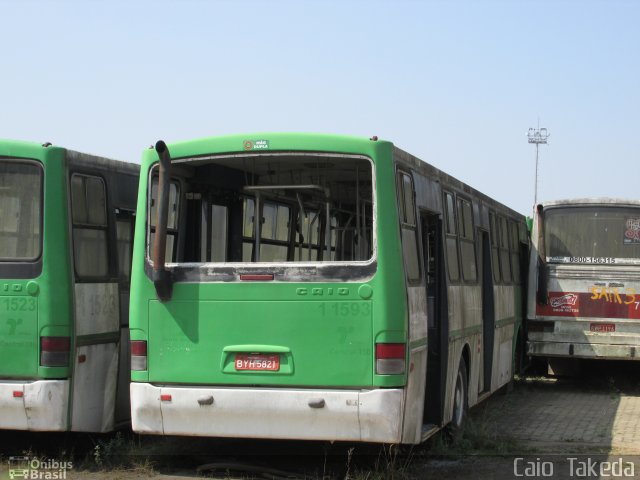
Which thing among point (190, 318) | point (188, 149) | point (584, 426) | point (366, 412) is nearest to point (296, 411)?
point (366, 412)

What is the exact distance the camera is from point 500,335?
1505 centimetres

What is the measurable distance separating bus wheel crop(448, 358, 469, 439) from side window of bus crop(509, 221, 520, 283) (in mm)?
5307

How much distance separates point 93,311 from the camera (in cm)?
992

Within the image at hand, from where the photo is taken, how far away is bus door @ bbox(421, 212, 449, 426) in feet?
34.0

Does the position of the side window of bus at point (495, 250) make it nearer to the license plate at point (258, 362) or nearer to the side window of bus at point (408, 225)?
the side window of bus at point (408, 225)

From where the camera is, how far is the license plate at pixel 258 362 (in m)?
8.64

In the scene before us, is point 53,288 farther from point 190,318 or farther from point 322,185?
point 322,185

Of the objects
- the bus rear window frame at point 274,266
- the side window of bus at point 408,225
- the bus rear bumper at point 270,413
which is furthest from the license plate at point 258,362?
the side window of bus at point 408,225

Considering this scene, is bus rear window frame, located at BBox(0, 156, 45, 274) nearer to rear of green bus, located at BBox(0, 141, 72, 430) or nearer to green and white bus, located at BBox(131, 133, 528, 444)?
rear of green bus, located at BBox(0, 141, 72, 430)

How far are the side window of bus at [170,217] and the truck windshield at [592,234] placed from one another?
9548 millimetres

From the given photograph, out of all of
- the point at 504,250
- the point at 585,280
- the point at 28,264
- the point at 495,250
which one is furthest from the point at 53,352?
→ the point at 585,280

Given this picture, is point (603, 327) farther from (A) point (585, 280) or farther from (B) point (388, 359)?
(B) point (388, 359)

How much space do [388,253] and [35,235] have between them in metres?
3.40

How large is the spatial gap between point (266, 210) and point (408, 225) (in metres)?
1.51
